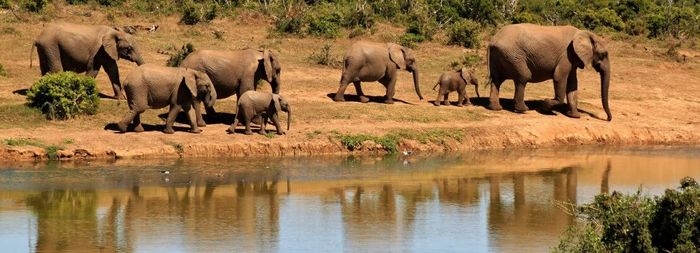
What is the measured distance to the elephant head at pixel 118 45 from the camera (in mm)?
28516

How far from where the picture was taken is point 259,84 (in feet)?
104

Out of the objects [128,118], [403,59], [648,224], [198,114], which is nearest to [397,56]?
[403,59]

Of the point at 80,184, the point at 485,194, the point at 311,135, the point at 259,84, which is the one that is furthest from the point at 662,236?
the point at 259,84

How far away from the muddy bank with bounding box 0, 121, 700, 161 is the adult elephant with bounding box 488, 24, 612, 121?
3.26 ft

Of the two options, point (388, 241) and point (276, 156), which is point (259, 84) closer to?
point (276, 156)

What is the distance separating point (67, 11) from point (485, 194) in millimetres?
20501

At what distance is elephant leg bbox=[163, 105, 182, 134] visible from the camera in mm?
26297

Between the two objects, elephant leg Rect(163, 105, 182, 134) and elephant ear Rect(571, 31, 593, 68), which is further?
elephant ear Rect(571, 31, 593, 68)

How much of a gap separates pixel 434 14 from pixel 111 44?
15683 mm

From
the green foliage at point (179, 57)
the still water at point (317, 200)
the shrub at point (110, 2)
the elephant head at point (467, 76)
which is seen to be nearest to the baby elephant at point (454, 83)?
the elephant head at point (467, 76)

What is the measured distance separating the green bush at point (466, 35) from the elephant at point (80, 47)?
488 inches

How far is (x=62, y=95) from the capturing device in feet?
88.0

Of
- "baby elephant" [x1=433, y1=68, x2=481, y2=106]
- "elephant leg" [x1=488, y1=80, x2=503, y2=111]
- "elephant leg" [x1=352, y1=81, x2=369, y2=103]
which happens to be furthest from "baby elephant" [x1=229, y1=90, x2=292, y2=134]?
"elephant leg" [x1=488, y1=80, x2=503, y2=111]

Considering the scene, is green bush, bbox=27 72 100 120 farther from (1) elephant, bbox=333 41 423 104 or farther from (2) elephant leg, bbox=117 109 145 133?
(1) elephant, bbox=333 41 423 104
